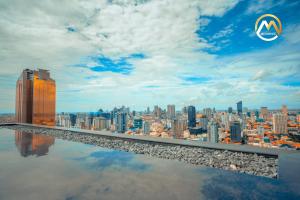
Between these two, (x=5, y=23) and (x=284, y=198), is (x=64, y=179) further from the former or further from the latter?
(x=5, y=23)

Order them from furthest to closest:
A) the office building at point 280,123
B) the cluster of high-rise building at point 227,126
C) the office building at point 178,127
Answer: the office building at point 178,127
the office building at point 280,123
the cluster of high-rise building at point 227,126

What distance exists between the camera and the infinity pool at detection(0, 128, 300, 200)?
1.80m

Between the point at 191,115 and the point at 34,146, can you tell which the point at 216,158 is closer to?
the point at 34,146

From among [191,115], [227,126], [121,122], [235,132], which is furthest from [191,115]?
[235,132]

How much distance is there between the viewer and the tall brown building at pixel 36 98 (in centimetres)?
1370

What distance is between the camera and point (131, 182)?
7.19 feet

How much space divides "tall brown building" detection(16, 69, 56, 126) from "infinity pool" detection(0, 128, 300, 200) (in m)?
12.4

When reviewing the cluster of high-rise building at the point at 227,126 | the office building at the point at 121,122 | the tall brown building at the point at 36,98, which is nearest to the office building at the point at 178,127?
the cluster of high-rise building at the point at 227,126

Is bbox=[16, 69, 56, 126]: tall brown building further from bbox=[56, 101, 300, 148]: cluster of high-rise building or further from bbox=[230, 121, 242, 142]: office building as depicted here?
bbox=[230, 121, 242, 142]: office building

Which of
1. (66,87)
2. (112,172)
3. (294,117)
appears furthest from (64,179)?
(66,87)

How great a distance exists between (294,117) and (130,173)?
7.38 meters

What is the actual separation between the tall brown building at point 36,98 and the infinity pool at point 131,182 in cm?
1244

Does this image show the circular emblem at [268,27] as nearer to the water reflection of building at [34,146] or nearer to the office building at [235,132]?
the office building at [235,132]

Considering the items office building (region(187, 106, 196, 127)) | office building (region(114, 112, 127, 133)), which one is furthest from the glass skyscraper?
office building (region(114, 112, 127, 133))
